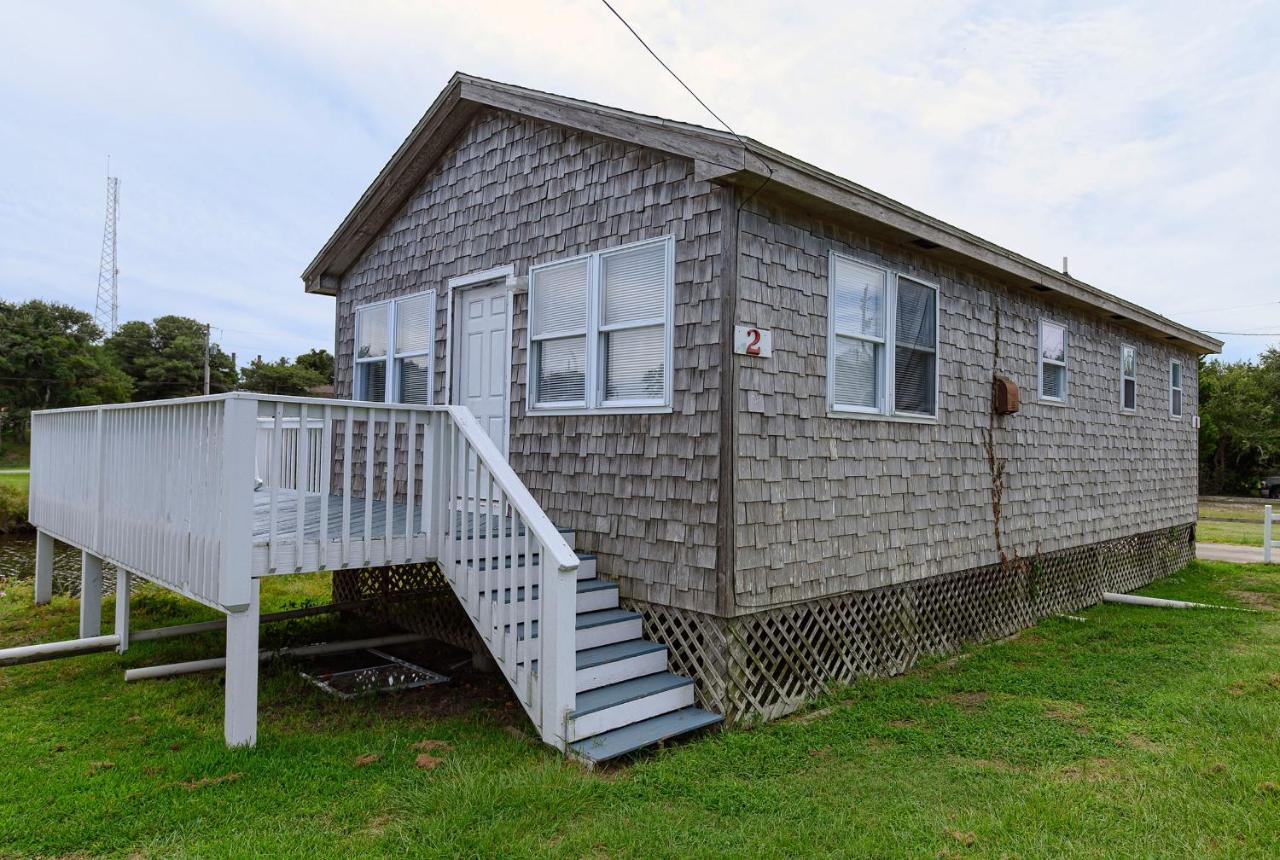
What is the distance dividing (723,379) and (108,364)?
39.9 metres

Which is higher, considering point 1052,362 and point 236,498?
point 1052,362

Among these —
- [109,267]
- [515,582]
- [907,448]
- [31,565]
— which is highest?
[109,267]

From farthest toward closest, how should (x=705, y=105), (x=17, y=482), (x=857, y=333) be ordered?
(x=17, y=482) < (x=857, y=333) < (x=705, y=105)

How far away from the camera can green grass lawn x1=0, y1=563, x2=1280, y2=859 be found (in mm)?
3311

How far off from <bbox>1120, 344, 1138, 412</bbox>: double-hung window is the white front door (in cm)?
790

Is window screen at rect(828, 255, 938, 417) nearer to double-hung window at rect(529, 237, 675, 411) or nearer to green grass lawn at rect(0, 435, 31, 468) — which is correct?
double-hung window at rect(529, 237, 675, 411)

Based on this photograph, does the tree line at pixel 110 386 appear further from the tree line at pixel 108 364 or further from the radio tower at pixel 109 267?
the radio tower at pixel 109 267

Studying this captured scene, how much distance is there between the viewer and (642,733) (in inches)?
175

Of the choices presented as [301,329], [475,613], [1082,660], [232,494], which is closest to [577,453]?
[475,613]

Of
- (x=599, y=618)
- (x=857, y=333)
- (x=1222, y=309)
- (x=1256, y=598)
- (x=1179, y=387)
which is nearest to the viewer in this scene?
(x=599, y=618)

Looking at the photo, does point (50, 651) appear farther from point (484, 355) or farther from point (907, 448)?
point (907, 448)

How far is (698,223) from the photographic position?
510cm

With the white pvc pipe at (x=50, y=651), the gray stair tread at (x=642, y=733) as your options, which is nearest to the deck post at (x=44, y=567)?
the white pvc pipe at (x=50, y=651)

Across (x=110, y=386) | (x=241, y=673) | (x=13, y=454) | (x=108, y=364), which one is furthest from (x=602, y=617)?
(x=108, y=364)
